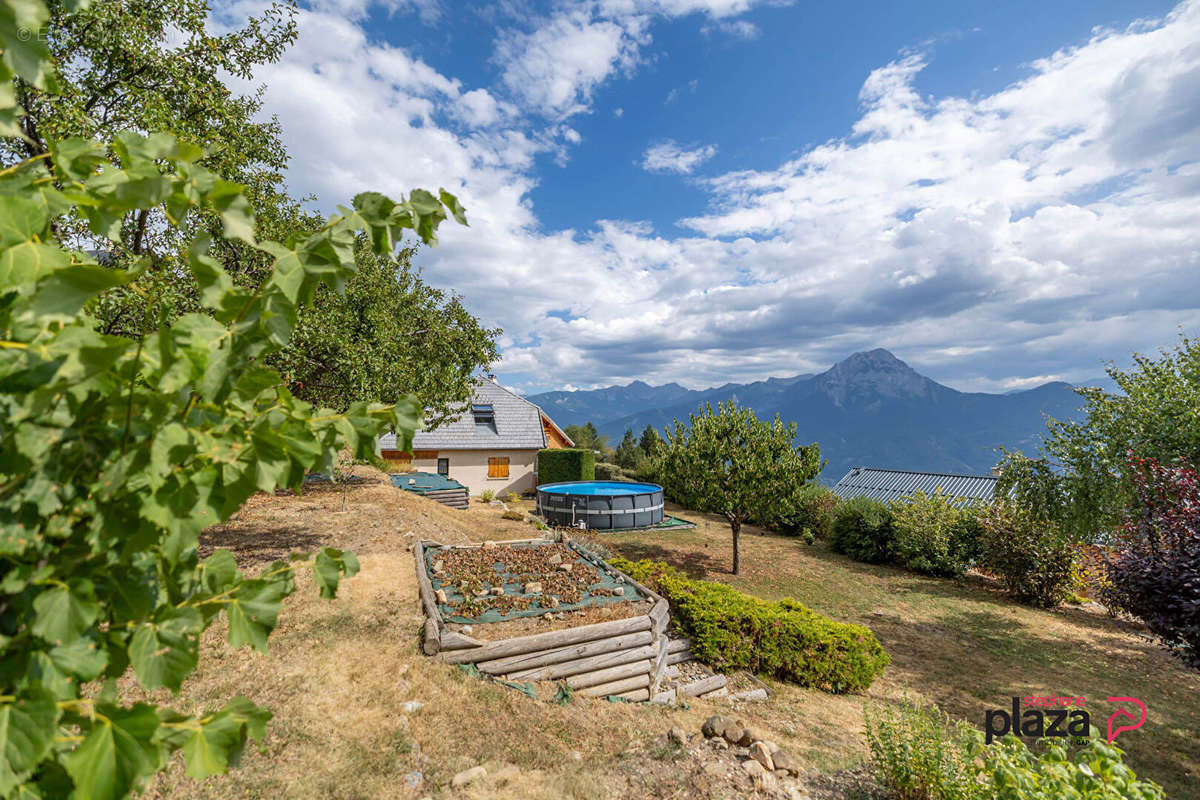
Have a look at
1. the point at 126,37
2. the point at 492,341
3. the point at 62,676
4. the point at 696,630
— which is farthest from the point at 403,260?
the point at 62,676

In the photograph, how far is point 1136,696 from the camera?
995 cm

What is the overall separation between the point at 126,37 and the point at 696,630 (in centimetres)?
1459

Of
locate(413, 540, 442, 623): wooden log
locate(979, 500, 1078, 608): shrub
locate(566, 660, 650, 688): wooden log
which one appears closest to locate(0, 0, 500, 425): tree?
locate(413, 540, 442, 623): wooden log

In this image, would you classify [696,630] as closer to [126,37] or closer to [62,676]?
[62,676]

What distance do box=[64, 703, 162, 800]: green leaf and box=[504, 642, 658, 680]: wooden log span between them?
22.2ft

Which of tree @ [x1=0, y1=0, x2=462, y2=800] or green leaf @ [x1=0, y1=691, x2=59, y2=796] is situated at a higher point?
tree @ [x1=0, y1=0, x2=462, y2=800]

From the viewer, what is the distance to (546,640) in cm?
729

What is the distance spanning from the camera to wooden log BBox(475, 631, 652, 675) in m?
7.08

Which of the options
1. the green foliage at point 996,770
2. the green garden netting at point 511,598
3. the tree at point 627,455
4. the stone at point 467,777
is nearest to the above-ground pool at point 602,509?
the green garden netting at point 511,598

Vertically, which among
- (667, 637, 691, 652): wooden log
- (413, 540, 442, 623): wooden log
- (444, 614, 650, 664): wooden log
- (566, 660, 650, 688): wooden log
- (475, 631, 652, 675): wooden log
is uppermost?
(413, 540, 442, 623): wooden log

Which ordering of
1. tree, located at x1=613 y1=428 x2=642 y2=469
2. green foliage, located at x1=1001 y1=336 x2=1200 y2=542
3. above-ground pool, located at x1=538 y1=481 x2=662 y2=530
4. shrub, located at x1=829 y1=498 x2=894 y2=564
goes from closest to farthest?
green foliage, located at x1=1001 y1=336 x2=1200 y2=542, shrub, located at x1=829 y1=498 x2=894 y2=564, above-ground pool, located at x1=538 y1=481 x2=662 y2=530, tree, located at x1=613 y1=428 x2=642 y2=469

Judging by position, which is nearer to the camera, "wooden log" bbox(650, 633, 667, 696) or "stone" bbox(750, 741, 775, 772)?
"stone" bbox(750, 741, 775, 772)

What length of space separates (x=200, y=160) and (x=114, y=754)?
6.93m

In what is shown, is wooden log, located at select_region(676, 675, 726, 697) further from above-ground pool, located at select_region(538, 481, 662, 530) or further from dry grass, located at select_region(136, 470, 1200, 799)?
above-ground pool, located at select_region(538, 481, 662, 530)
